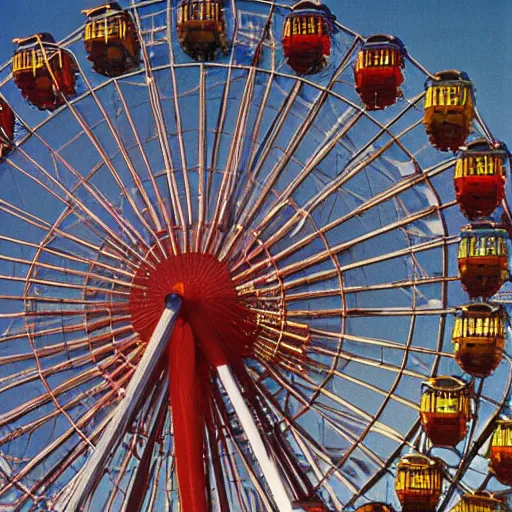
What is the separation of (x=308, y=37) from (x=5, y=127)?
3524 mm

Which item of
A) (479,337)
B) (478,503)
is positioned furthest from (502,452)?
(479,337)

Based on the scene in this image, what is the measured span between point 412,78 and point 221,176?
85.2 inches

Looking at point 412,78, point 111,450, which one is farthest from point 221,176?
point 111,450

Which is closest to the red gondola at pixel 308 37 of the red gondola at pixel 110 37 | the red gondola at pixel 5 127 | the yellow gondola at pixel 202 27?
the yellow gondola at pixel 202 27

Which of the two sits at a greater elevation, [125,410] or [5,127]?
[5,127]

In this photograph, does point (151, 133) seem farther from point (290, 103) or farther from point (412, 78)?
point (412, 78)

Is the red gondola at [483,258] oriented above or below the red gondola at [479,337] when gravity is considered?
above

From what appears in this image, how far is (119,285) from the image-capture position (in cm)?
1891

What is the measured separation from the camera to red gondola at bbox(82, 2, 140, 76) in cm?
1942

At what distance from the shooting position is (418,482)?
1839 centimetres

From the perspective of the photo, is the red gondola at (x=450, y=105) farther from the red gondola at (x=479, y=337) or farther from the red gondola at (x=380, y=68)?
the red gondola at (x=479, y=337)

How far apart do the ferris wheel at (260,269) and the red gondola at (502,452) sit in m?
0.03

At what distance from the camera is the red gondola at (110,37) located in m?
19.4

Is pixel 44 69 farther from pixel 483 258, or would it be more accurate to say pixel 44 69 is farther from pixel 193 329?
pixel 483 258
